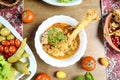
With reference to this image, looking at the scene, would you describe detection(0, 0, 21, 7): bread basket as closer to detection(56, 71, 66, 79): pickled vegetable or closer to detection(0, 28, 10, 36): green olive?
detection(0, 28, 10, 36): green olive

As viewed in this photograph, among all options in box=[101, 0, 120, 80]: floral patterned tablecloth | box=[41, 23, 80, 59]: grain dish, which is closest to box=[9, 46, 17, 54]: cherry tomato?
box=[41, 23, 80, 59]: grain dish

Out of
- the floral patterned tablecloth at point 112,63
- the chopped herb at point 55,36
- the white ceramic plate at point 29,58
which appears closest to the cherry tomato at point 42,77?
the white ceramic plate at point 29,58

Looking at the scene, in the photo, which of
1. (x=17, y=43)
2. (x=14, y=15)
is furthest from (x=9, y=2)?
(x=17, y=43)

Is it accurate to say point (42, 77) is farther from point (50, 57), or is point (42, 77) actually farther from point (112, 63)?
point (112, 63)

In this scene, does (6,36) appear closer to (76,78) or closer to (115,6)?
(76,78)

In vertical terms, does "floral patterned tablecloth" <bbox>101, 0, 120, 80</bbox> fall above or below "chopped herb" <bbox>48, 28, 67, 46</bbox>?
below

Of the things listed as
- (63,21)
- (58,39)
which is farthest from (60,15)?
(58,39)
